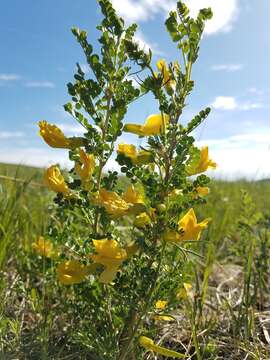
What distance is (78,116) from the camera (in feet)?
5.01

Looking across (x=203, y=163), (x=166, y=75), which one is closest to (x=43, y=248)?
(x=203, y=163)

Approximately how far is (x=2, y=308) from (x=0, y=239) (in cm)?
52

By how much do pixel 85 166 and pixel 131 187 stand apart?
0.17 meters

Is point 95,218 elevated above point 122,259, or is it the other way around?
point 95,218

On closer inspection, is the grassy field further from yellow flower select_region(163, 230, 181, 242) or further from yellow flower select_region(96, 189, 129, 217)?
yellow flower select_region(96, 189, 129, 217)

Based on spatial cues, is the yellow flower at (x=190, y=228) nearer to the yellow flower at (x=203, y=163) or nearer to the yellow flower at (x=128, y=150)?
the yellow flower at (x=203, y=163)

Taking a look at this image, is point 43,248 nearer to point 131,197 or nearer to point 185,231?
point 131,197

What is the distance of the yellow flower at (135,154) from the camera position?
4.66ft

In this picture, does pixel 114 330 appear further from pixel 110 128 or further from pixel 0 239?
pixel 0 239

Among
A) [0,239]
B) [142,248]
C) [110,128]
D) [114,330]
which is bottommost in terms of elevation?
[114,330]

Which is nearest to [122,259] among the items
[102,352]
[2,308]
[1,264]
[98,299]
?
[98,299]

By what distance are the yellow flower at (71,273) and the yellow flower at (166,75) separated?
0.64 m

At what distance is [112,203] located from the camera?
140 centimetres

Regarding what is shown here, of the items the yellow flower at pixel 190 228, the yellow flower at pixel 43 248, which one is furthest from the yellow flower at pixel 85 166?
the yellow flower at pixel 43 248
